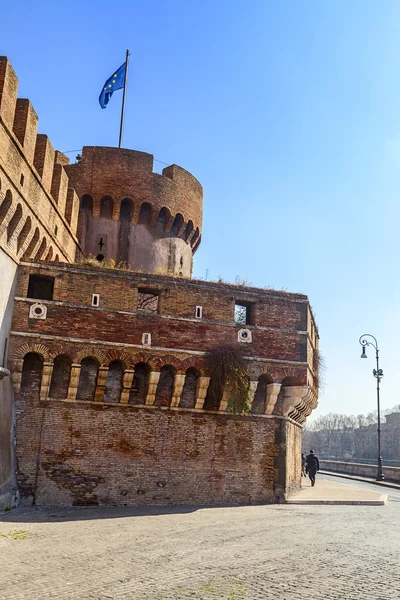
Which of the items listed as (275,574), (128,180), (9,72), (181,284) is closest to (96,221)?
(128,180)

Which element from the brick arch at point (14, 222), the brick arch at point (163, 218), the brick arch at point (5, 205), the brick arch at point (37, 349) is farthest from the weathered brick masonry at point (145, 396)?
the brick arch at point (163, 218)

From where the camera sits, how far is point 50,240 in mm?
18891

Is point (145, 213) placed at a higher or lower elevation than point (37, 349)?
higher

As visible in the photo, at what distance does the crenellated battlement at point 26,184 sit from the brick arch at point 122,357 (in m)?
3.65

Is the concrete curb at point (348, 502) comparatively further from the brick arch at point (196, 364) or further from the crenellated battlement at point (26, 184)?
the crenellated battlement at point (26, 184)

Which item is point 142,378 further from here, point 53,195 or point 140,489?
point 53,195

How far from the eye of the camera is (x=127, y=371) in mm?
16797

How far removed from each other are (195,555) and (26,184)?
10791mm

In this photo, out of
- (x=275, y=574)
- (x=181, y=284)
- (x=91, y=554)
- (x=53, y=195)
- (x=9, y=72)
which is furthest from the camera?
(x=53, y=195)

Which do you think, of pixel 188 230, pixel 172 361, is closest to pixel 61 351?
pixel 172 361

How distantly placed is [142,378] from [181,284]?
2.95 meters

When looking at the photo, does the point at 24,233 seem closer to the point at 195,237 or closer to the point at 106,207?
the point at 106,207

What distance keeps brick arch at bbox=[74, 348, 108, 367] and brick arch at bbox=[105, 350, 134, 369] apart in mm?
166

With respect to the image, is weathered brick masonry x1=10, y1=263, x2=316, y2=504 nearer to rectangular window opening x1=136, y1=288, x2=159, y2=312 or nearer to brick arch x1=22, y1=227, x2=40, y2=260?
rectangular window opening x1=136, y1=288, x2=159, y2=312
